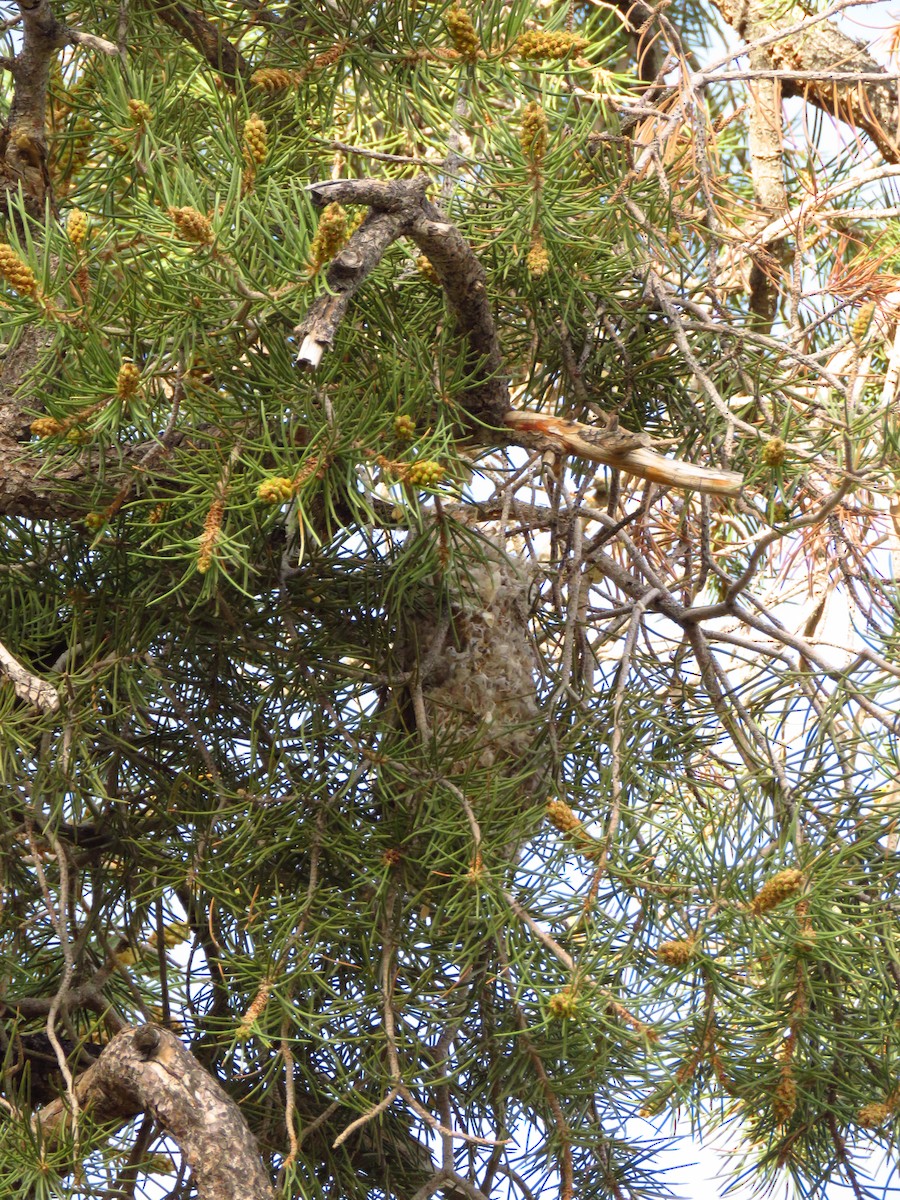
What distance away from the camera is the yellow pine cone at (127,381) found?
67 cm

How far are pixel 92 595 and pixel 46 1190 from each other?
0.36 metres

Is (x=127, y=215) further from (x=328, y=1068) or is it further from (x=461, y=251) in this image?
(x=328, y=1068)

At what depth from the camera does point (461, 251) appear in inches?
29.6

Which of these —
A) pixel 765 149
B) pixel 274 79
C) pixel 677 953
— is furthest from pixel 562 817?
pixel 765 149

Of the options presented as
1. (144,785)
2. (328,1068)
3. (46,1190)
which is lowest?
(46,1190)

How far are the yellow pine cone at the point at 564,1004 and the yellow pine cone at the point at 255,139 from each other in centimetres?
44

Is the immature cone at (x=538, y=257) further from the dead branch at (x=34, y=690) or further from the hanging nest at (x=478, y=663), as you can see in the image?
the dead branch at (x=34, y=690)

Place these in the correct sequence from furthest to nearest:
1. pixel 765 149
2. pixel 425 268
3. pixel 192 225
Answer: pixel 765 149 < pixel 425 268 < pixel 192 225

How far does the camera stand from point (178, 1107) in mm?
741

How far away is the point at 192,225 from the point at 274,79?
0.32m

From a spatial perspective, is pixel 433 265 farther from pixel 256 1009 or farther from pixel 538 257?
pixel 256 1009

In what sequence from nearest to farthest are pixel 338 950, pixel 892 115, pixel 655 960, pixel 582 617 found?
pixel 655 960 → pixel 338 950 → pixel 582 617 → pixel 892 115

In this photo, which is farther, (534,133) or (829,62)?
(829,62)

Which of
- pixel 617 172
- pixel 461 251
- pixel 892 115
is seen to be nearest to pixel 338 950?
pixel 461 251
